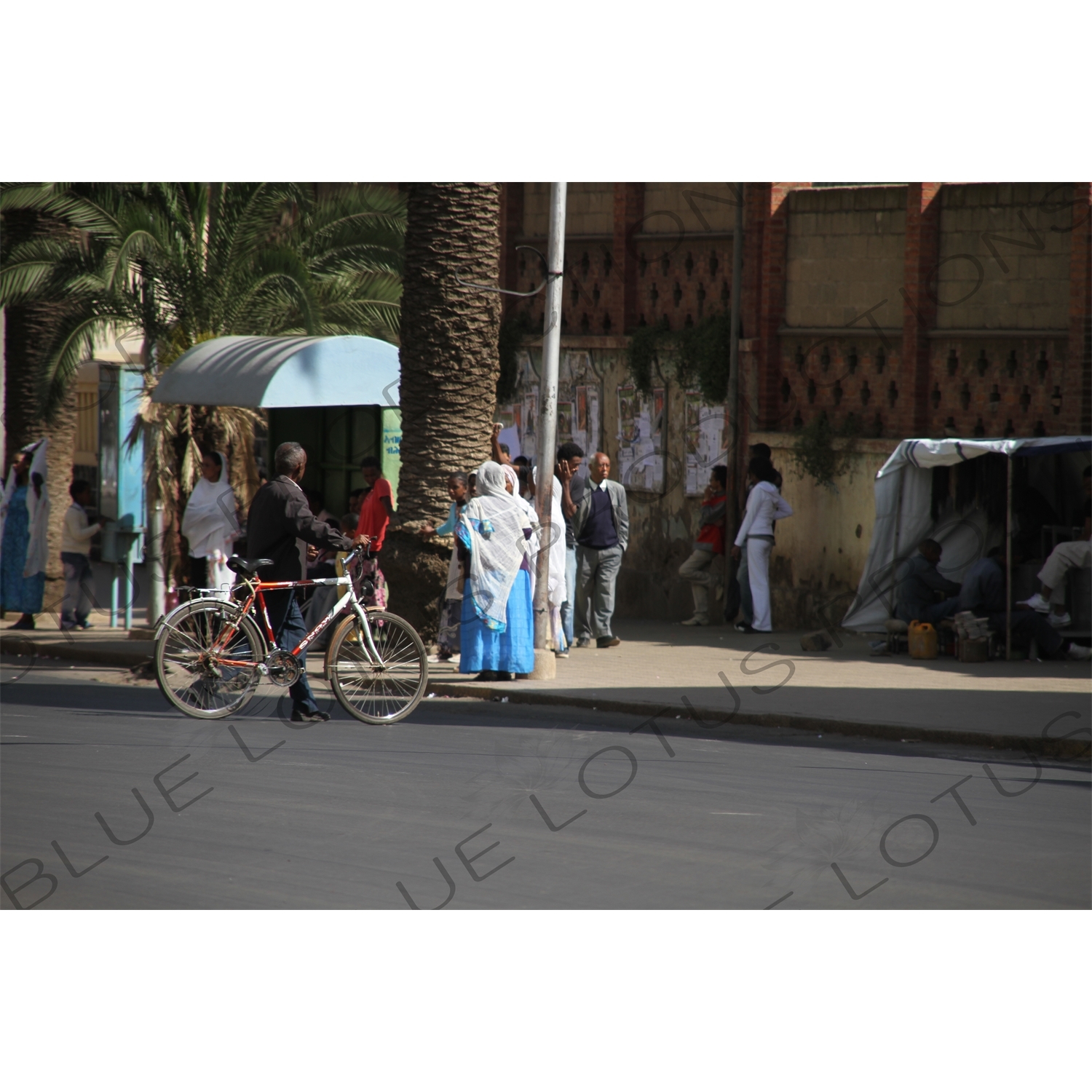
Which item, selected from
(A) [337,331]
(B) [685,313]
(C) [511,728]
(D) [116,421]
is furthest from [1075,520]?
(D) [116,421]

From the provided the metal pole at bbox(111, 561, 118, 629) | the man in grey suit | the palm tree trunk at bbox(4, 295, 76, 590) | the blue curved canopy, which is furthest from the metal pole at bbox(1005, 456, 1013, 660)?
the palm tree trunk at bbox(4, 295, 76, 590)

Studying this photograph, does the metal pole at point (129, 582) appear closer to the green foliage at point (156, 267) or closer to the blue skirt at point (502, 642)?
Result: the green foliage at point (156, 267)

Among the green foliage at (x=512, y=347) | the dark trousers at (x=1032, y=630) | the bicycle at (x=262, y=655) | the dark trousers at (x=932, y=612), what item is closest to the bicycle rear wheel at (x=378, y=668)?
the bicycle at (x=262, y=655)

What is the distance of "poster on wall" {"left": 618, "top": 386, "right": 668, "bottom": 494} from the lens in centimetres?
1923

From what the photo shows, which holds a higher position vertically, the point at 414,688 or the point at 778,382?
the point at 778,382

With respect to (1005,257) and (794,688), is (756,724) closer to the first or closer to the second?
(794,688)

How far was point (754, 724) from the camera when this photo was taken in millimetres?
11359

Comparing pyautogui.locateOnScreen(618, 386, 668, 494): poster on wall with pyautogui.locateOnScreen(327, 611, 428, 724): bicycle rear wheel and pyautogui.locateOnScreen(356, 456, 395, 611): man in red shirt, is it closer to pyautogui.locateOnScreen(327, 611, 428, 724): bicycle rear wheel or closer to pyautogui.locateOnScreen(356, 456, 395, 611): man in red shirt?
pyautogui.locateOnScreen(356, 456, 395, 611): man in red shirt

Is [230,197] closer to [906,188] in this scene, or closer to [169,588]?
[169,588]

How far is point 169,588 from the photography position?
53.9ft

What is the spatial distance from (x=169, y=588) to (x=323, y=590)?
2.75 metres

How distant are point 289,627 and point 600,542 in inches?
194

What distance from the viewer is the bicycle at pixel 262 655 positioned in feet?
35.2

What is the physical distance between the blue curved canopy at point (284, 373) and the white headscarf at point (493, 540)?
2647 mm
